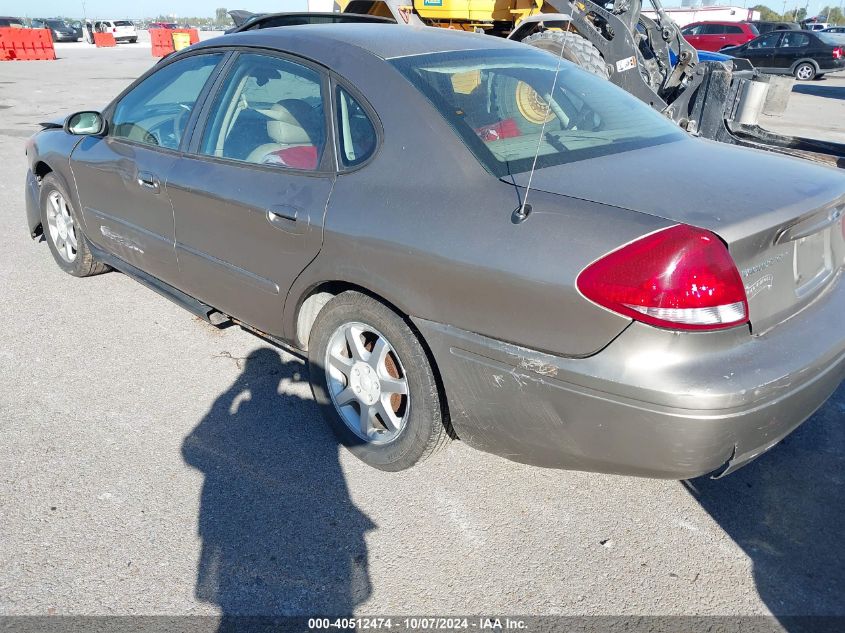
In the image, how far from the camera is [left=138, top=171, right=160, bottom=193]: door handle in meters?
3.53

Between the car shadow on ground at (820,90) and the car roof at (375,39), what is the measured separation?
18941 millimetres

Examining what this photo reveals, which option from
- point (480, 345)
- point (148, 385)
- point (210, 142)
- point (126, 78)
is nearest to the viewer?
point (480, 345)

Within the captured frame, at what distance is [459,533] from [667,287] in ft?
3.94

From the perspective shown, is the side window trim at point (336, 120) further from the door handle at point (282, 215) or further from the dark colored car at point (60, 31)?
the dark colored car at point (60, 31)

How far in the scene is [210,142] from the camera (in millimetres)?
3307

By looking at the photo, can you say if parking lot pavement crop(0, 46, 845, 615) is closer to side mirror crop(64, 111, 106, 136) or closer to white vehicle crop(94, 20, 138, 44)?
side mirror crop(64, 111, 106, 136)

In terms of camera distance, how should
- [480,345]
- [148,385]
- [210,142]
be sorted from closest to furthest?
[480,345]
[210,142]
[148,385]

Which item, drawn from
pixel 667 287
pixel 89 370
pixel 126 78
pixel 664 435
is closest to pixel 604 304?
pixel 667 287

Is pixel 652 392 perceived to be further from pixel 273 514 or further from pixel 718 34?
pixel 718 34

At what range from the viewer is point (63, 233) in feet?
15.8

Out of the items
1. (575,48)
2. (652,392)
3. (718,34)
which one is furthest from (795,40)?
(652,392)

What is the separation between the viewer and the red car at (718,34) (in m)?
25.6

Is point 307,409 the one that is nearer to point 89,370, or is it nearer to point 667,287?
point 89,370

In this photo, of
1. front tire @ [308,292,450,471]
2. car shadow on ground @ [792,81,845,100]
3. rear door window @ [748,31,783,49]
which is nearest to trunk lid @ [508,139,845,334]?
front tire @ [308,292,450,471]
